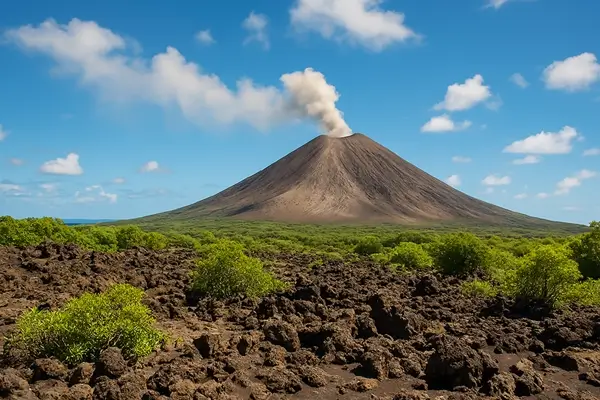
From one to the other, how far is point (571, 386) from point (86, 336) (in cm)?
891

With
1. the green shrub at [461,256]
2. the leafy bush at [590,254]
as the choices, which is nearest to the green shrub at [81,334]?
the green shrub at [461,256]

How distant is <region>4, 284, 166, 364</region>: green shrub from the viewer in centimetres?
961

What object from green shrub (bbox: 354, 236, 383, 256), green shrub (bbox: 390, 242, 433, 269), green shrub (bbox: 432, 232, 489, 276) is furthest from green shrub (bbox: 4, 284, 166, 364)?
green shrub (bbox: 354, 236, 383, 256)

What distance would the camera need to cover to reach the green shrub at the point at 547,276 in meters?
16.0

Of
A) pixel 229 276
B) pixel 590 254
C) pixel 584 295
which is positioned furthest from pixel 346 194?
pixel 229 276

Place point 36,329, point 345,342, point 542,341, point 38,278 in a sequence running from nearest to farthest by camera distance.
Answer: point 36,329 → point 345,342 → point 542,341 → point 38,278

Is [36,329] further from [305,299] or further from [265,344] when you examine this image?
[305,299]

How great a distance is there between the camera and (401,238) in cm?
5375

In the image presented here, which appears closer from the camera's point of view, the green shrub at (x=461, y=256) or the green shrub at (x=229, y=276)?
the green shrub at (x=229, y=276)

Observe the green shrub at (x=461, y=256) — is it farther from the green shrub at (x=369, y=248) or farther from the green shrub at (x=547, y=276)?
the green shrub at (x=369, y=248)

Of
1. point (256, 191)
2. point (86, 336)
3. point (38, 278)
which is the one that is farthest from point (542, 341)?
point (256, 191)

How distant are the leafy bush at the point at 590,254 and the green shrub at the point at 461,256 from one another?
13.8 ft

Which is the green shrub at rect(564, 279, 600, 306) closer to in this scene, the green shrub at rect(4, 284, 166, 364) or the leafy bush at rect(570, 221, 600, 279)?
the leafy bush at rect(570, 221, 600, 279)

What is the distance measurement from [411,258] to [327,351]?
22189 mm
